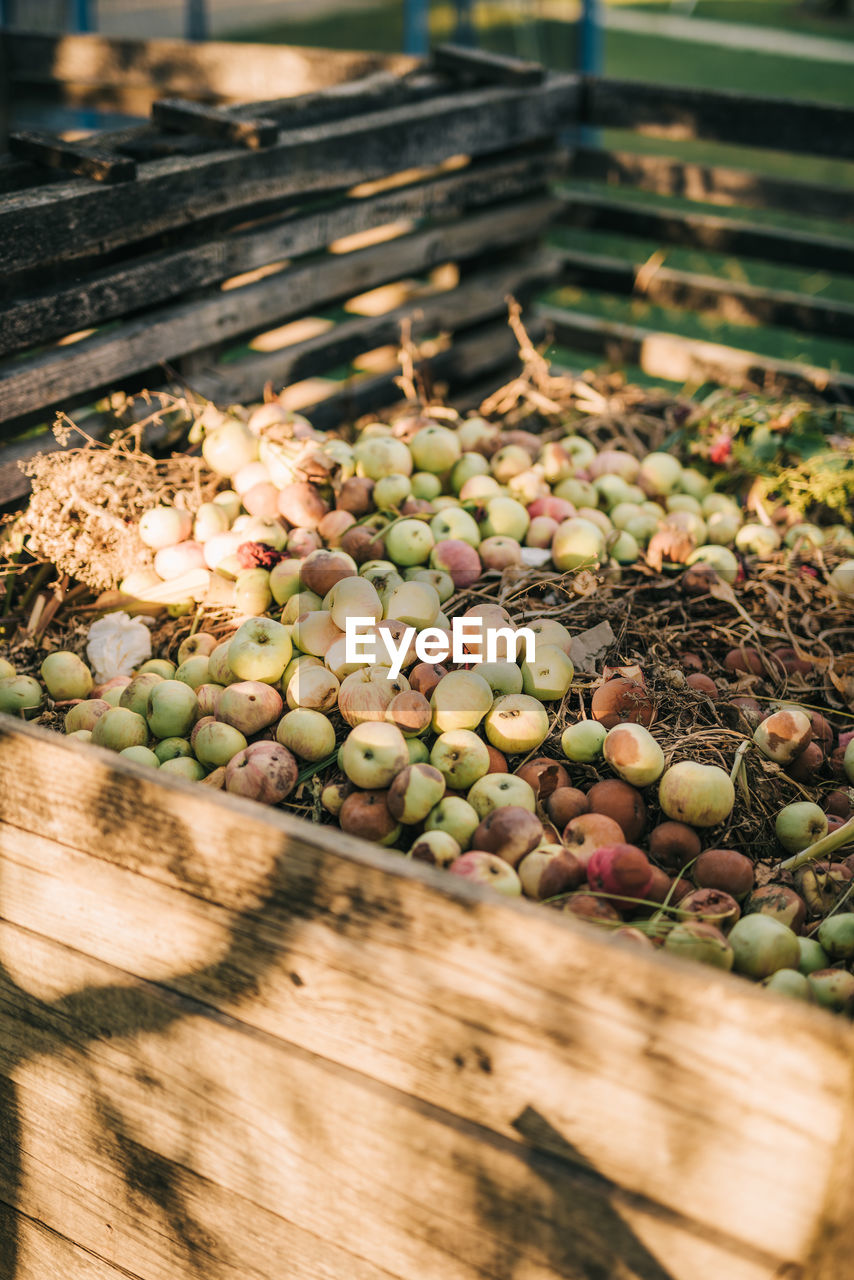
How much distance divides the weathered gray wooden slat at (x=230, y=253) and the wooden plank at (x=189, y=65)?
664mm

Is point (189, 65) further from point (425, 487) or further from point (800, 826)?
point (800, 826)

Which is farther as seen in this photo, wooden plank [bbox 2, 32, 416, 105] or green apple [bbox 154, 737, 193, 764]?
wooden plank [bbox 2, 32, 416, 105]

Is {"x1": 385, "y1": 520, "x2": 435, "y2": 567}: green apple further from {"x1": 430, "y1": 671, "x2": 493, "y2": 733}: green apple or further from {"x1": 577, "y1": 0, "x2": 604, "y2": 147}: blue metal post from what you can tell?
{"x1": 577, "y1": 0, "x2": 604, "y2": 147}: blue metal post

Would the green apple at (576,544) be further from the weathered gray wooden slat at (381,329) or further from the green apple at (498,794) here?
the weathered gray wooden slat at (381,329)

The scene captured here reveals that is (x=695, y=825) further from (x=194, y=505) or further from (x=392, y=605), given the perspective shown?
(x=194, y=505)

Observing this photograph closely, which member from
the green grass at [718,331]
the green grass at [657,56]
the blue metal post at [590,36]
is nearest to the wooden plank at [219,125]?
the green grass at [718,331]

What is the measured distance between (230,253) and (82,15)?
7232 millimetres

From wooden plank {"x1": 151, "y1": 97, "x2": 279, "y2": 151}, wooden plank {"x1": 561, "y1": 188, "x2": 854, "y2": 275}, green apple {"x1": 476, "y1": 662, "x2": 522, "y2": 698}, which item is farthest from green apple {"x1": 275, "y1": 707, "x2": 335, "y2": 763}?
wooden plank {"x1": 561, "y1": 188, "x2": 854, "y2": 275}

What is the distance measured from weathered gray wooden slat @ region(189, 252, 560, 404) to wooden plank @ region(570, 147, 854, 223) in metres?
0.41

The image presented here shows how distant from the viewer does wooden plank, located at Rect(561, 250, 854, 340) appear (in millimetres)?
3730

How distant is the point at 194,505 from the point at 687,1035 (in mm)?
1760

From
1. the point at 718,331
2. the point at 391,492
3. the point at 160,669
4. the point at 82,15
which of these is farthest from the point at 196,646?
the point at 82,15

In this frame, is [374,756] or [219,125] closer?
[374,756]

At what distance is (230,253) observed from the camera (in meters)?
2.59
